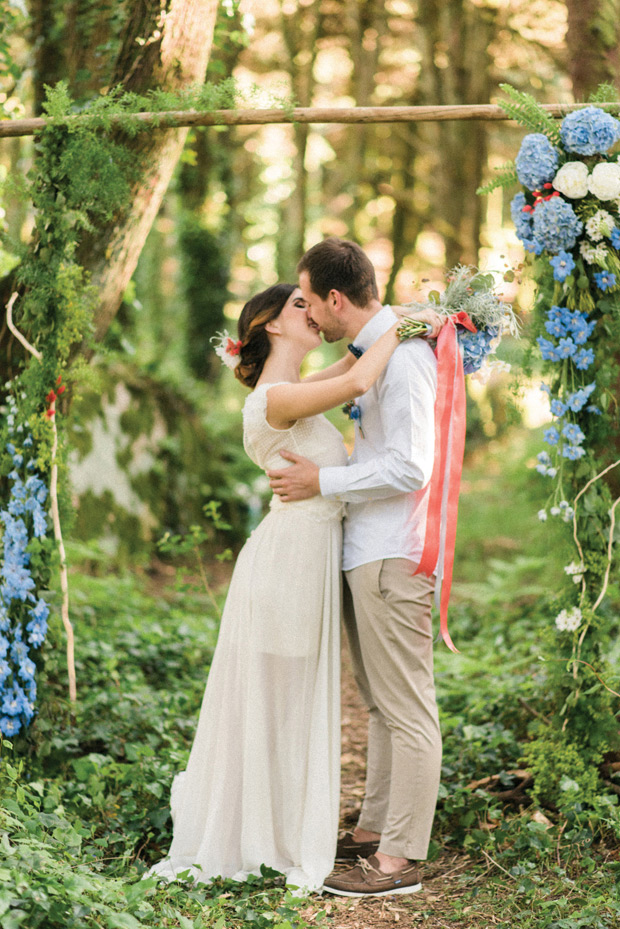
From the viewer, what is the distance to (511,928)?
9.25 ft

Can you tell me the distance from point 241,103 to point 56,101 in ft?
2.41

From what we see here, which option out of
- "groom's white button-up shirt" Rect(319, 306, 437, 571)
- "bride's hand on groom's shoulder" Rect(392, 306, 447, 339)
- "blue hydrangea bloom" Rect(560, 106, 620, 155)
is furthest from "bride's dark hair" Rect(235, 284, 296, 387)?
"blue hydrangea bloom" Rect(560, 106, 620, 155)

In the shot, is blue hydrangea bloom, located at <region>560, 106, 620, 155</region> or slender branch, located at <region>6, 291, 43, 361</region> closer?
blue hydrangea bloom, located at <region>560, 106, 620, 155</region>

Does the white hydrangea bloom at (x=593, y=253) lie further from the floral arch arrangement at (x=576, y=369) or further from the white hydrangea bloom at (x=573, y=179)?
Result: the white hydrangea bloom at (x=573, y=179)

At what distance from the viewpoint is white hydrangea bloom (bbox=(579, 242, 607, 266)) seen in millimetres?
3328

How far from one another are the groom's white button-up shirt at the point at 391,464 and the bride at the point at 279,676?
0.10 m

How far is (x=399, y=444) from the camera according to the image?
309cm

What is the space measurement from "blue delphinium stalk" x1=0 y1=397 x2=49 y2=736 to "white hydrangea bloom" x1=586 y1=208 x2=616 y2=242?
2395mm

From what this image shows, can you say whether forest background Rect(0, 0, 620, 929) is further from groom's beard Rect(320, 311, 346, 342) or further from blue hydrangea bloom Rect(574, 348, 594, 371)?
groom's beard Rect(320, 311, 346, 342)

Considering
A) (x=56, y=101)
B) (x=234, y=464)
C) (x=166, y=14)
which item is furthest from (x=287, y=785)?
(x=234, y=464)

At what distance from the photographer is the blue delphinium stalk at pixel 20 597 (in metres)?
3.58

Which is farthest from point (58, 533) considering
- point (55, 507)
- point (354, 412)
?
point (354, 412)

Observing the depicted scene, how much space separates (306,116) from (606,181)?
3.93 feet

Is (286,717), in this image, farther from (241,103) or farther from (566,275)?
(241,103)
